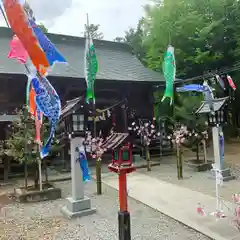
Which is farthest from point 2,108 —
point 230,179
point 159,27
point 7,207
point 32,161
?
point 159,27

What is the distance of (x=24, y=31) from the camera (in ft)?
14.5

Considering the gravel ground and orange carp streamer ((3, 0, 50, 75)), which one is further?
the gravel ground

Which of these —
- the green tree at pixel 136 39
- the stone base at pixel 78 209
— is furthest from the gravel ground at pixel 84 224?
the green tree at pixel 136 39

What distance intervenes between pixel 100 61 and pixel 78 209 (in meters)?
9.66

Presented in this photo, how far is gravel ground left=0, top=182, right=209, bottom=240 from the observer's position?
448 centimetres

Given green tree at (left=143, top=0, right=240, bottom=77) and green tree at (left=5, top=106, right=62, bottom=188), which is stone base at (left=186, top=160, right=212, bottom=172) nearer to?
green tree at (left=5, top=106, right=62, bottom=188)

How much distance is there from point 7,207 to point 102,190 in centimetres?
234

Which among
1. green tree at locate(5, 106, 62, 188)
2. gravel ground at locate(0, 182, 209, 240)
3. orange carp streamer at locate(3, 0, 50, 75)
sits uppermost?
orange carp streamer at locate(3, 0, 50, 75)

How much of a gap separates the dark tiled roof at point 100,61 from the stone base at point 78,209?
579 centimetres

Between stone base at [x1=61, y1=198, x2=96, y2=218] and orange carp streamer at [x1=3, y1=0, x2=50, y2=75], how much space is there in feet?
8.66

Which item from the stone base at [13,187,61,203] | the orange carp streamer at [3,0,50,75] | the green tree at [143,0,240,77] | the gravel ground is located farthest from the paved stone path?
the green tree at [143,0,240,77]

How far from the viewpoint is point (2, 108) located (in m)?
10.2

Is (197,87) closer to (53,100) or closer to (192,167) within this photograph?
(192,167)

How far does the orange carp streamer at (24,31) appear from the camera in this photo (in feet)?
14.1
